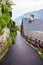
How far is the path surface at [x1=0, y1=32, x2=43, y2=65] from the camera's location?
2.76m

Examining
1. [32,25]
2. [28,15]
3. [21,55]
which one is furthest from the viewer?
[28,15]

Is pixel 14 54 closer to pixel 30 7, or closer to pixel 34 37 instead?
pixel 34 37

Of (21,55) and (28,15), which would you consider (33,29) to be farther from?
(21,55)

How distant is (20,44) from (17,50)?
4.2 inches

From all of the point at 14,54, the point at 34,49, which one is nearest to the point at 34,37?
the point at 34,49

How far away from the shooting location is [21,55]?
2.81 metres

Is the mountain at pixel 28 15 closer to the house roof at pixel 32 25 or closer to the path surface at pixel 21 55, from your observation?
the house roof at pixel 32 25

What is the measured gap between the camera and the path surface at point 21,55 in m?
2.76

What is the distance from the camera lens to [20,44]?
2941 mm

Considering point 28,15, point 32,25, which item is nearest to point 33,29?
point 32,25


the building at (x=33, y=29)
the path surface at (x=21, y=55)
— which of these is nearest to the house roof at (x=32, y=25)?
the building at (x=33, y=29)

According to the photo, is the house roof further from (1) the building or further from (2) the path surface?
(2) the path surface

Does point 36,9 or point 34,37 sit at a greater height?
point 36,9

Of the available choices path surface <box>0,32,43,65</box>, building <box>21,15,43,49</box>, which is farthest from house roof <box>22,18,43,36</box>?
path surface <box>0,32,43,65</box>
